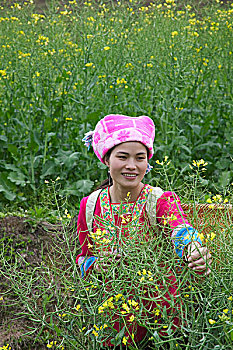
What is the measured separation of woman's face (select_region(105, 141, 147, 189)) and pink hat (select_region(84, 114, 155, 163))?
0.10ft

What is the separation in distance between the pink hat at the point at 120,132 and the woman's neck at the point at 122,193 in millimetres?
184

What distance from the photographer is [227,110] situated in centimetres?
498

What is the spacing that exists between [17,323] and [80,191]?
1.58m

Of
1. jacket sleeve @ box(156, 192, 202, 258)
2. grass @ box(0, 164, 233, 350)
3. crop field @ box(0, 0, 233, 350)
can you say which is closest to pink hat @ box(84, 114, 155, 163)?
jacket sleeve @ box(156, 192, 202, 258)

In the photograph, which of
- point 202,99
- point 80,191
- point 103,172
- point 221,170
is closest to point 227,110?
point 202,99

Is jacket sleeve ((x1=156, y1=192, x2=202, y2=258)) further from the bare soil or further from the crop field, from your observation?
the crop field

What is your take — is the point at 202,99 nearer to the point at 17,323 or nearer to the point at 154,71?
the point at 154,71

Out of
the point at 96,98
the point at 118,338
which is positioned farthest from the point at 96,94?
the point at 118,338

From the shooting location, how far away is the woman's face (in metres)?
2.41

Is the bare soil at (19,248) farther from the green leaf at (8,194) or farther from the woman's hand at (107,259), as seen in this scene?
the woman's hand at (107,259)

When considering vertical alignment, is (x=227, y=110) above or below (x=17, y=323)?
above

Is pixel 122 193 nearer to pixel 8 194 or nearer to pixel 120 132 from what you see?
pixel 120 132

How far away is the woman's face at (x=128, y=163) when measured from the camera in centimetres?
241

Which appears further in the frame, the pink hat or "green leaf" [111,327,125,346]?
the pink hat
